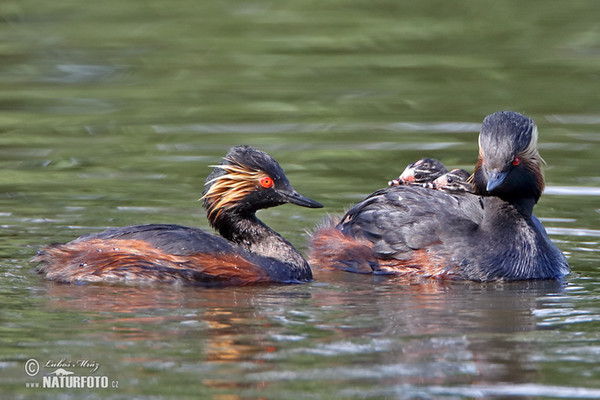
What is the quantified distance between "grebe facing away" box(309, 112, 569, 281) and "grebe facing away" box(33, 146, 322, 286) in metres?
0.83

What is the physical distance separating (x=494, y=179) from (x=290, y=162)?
4.45 m

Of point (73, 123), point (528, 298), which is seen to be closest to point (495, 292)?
point (528, 298)

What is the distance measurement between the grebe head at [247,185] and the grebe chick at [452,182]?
1.92 m

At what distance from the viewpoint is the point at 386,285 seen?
9781mm

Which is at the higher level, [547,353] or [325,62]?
[325,62]

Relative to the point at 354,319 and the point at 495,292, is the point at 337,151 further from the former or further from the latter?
the point at 354,319

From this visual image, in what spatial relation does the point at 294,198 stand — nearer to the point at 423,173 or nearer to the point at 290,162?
the point at 423,173

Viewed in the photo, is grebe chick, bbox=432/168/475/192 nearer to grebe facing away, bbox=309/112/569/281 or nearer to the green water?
grebe facing away, bbox=309/112/569/281

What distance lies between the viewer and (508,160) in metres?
9.80

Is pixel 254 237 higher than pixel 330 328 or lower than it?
higher

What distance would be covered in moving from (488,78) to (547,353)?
10395 mm

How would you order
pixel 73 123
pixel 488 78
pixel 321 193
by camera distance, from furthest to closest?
pixel 488 78
pixel 73 123
pixel 321 193

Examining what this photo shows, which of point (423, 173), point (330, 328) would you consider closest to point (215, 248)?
point (330, 328)

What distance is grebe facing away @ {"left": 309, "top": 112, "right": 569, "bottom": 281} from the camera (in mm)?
9930
